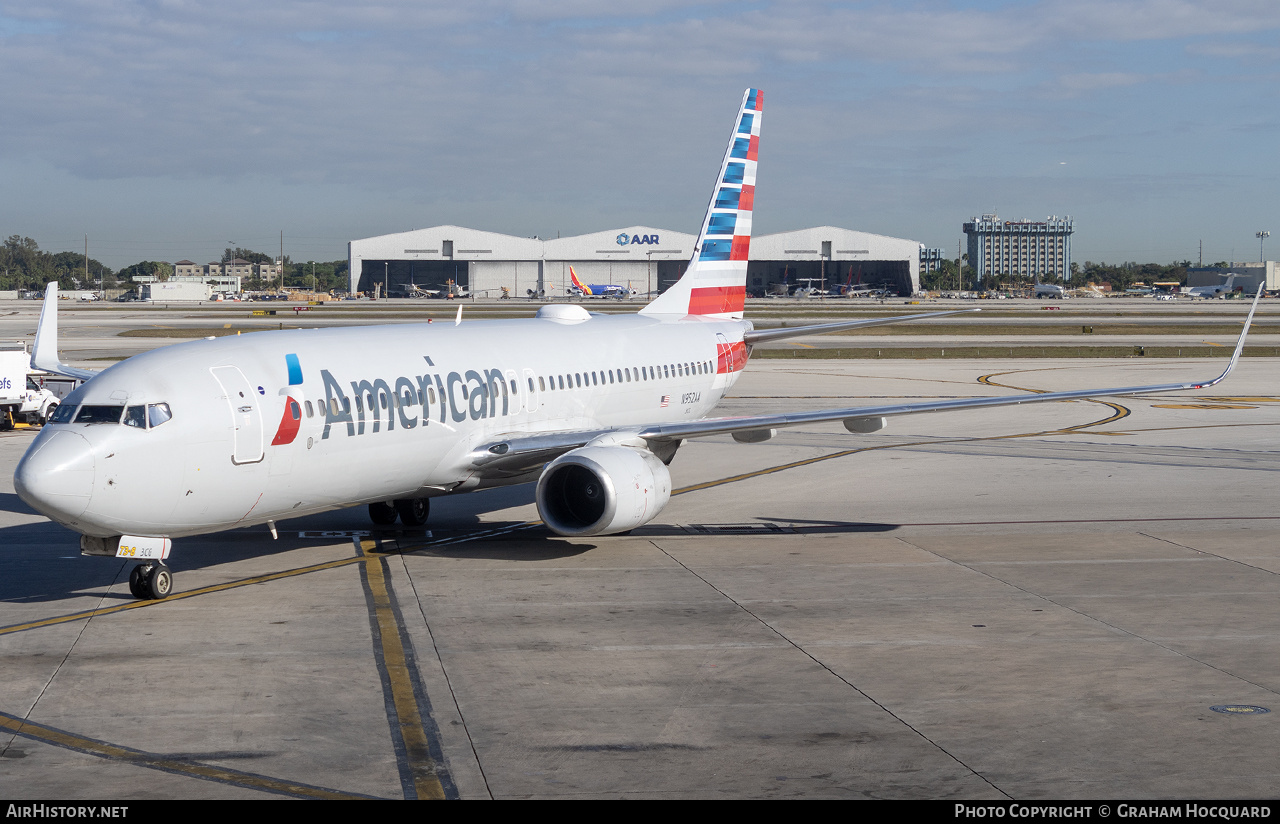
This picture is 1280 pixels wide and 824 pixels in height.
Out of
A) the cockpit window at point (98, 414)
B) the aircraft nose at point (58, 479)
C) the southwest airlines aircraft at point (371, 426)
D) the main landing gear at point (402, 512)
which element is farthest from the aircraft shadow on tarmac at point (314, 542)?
the cockpit window at point (98, 414)

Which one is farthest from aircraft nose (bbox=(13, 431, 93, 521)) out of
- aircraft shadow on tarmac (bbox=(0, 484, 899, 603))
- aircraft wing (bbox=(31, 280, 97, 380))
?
aircraft wing (bbox=(31, 280, 97, 380))

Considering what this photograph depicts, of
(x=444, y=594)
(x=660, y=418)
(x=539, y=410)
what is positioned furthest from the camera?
(x=660, y=418)

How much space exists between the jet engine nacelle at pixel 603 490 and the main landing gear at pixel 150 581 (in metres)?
6.47

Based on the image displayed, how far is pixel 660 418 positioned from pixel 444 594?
1169 cm

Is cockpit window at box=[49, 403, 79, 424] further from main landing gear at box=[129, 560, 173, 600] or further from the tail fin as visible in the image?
the tail fin

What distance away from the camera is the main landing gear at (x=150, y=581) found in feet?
61.8

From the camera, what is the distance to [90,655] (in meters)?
16.0

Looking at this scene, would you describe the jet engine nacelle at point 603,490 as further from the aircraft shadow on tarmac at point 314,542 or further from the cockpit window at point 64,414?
the cockpit window at point 64,414

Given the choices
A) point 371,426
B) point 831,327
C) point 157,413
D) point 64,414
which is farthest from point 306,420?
point 831,327

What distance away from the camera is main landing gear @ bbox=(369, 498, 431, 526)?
2531 centimetres

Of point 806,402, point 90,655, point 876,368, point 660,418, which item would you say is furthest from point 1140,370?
point 90,655

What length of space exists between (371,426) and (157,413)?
3860mm

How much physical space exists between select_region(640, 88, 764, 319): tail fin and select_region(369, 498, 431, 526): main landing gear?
10.7 m
